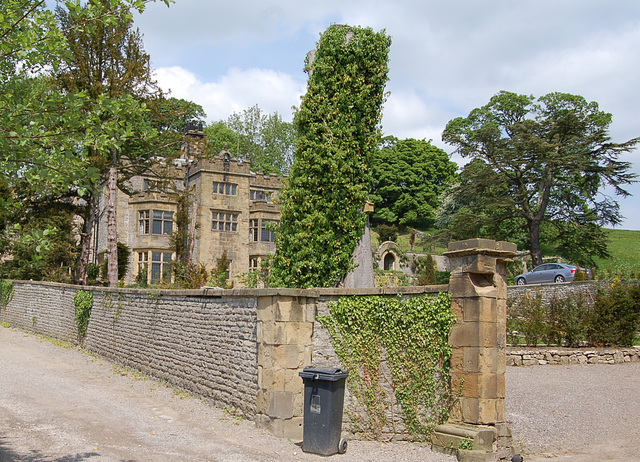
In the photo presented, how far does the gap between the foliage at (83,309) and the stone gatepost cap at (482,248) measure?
12552 millimetres

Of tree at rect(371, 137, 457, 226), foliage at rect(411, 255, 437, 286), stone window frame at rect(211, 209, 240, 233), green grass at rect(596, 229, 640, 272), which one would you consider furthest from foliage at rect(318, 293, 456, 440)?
tree at rect(371, 137, 457, 226)

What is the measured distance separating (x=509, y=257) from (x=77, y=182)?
613 cm

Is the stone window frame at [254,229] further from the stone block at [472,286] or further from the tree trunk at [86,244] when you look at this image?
the stone block at [472,286]

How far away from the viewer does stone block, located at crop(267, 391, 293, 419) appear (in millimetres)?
9109

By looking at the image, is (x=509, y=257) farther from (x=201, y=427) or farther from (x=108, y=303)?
(x=108, y=303)

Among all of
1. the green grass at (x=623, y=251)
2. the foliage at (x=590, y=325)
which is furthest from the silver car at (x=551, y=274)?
the foliage at (x=590, y=325)

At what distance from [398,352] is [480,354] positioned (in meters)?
1.30

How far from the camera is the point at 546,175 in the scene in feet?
119

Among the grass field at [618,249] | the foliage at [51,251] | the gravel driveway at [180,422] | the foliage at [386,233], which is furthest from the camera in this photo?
the foliage at [386,233]

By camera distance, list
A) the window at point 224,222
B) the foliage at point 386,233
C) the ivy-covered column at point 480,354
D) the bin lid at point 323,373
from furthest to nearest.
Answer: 1. the foliage at point 386,233
2. the window at point 224,222
3. the ivy-covered column at point 480,354
4. the bin lid at point 323,373

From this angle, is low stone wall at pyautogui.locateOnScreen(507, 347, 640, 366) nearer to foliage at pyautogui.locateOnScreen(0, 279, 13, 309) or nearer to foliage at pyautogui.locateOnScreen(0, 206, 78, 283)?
foliage at pyautogui.locateOnScreen(0, 279, 13, 309)

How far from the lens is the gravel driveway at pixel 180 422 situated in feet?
26.5

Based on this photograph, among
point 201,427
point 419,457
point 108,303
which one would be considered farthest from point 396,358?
point 108,303

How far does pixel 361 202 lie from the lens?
13.0m
